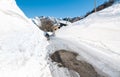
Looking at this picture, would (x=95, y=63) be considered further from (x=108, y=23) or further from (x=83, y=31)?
(x=108, y=23)

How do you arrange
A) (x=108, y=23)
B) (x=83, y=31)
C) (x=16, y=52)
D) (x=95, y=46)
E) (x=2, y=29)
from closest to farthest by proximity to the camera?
(x=16, y=52), (x=95, y=46), (x=2, y=29), (x=83, y=31), (x=108, y=23)

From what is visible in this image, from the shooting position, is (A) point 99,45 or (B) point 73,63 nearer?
(B) point 73,63

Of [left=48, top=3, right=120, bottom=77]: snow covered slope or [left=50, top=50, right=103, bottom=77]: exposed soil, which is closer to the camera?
[left=50, top=50, right=103, bottom=77]: exposed soil

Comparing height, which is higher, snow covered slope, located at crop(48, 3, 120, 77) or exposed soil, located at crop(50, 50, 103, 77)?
exposed soil, located at crop(50, 50, 103, 77)

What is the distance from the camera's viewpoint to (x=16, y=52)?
7879 mm

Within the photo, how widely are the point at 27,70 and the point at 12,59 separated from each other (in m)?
1.08

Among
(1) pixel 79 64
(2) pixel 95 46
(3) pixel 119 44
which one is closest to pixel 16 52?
(1) pixel 79 64

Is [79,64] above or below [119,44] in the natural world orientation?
above

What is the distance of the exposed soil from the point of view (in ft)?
→ 20.7

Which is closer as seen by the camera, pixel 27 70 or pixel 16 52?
pixel 27 70

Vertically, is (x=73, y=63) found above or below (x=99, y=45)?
above

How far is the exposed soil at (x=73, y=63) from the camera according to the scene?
632 centimetres

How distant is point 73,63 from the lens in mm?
7078

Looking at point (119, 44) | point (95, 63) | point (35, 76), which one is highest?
point (35, 76)
